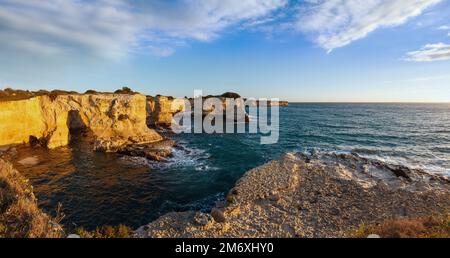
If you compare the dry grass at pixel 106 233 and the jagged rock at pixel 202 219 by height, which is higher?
the dry grass at pixel 106 233

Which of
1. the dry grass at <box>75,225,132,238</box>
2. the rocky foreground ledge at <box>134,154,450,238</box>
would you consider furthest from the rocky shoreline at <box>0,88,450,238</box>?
the dry grass at <box>75,225,132,238</box>

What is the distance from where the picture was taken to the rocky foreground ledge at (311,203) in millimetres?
14391

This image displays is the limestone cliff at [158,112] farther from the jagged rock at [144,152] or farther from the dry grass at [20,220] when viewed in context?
the dry grass at [20,220]

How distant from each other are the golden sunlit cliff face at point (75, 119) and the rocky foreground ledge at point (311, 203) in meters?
23.5

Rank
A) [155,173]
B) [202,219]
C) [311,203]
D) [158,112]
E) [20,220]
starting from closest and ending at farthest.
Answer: [20,220] < [202,219] < [311,203] < [155,173] < [158,112]

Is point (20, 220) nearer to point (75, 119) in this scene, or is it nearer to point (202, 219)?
point (202, 219)

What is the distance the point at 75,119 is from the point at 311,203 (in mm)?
42397

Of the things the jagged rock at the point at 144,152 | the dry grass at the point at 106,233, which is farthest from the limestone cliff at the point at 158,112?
the dry grass at the point at 106,233

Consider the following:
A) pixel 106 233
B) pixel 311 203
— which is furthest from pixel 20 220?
pixel 311 203

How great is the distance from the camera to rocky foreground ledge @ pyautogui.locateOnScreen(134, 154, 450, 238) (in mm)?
14391

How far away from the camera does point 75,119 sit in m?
42.9

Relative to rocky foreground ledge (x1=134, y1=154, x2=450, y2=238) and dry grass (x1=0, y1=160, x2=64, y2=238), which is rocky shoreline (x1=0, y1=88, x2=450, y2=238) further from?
dry grass (x1=0, y1=160, x2=64, y2=238)
